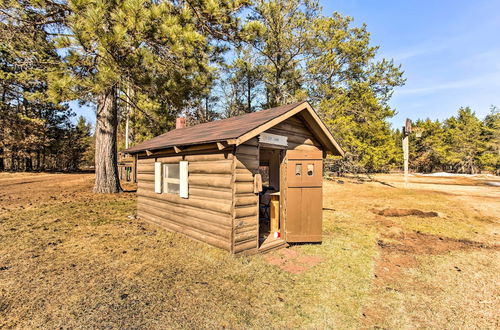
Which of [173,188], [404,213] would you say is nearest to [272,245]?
[173,188]

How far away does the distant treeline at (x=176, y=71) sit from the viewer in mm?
8383

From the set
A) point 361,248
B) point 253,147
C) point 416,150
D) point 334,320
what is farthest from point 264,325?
point 416,150

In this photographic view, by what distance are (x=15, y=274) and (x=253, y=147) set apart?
534 centimetres

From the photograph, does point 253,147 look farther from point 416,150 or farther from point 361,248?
point 416,150

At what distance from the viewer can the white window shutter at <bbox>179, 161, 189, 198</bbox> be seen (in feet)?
22.3

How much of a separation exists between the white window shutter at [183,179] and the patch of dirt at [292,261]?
2854mm

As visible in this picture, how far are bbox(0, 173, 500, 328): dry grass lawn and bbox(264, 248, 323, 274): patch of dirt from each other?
0.02 meters

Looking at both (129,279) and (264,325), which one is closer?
(264,325)

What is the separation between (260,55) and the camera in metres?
21.2

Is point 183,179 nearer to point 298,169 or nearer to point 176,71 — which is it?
point 298,169

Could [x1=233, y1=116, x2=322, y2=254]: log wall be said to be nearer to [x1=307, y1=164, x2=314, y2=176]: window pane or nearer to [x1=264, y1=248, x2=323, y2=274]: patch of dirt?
[x1=264, y1=248, x2=323, y2=274]: patch of dirt

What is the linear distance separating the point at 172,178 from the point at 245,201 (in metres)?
3.05

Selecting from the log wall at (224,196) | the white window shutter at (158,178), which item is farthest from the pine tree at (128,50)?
the log wall at (224,196)

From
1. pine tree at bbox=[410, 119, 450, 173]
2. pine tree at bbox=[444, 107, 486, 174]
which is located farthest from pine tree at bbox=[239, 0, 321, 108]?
pine tree at bbox=[444, 107, 486, 174]
